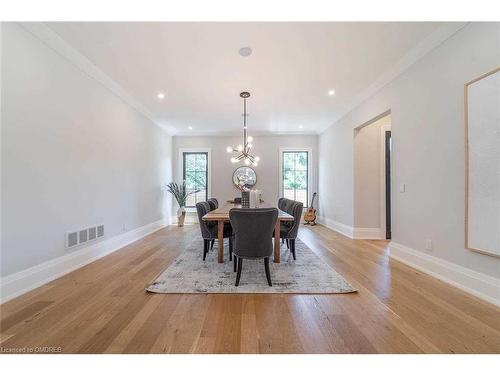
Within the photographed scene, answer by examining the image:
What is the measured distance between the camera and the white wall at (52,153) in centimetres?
218

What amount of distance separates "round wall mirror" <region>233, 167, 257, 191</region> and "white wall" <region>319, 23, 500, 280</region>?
13.0 ft

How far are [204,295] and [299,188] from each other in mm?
5449

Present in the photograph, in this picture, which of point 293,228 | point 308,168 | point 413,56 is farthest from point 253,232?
point 308,168

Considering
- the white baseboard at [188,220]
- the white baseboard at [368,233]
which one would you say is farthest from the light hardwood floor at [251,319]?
the white baseboard at [188,220]

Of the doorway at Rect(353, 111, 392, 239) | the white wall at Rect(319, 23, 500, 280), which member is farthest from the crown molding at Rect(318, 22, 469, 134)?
the doorway at Rect(353, 111, 392, 239)

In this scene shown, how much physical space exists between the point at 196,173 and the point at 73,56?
458 cm

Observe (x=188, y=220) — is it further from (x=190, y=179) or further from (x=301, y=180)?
(x=301, y=180)

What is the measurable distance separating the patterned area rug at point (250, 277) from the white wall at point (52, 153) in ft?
4.61

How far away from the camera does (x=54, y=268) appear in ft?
8.59

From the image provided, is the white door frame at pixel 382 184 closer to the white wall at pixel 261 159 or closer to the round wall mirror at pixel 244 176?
the white wall at pixel 261 159

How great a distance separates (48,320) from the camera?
177 cm

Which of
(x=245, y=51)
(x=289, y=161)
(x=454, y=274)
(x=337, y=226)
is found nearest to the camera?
(x=454, y=274)

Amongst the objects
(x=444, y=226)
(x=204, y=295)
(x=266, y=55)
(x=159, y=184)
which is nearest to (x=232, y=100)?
(x=266, y=55)

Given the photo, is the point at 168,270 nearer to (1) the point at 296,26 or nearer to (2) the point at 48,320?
(2) the point at 48,320
